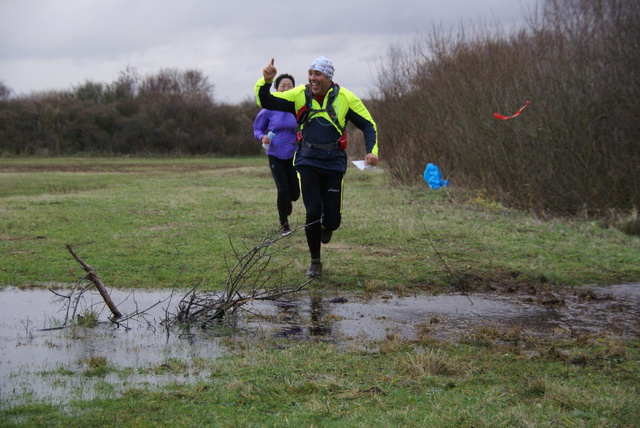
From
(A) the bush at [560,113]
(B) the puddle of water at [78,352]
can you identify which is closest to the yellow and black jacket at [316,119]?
(B) the puddle of water at [78,352]

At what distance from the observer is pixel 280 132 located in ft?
34.1

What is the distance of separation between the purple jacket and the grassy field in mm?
1226

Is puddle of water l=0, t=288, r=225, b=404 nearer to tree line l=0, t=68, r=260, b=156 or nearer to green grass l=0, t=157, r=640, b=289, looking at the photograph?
green grass l=0, t=157, r=640, b=289

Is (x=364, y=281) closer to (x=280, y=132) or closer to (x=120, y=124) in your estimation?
(x=280, y=132)

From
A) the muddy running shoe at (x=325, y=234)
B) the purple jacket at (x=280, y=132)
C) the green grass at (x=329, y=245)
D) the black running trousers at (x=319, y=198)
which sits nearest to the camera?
the black running trousers at (x=319, y=198)

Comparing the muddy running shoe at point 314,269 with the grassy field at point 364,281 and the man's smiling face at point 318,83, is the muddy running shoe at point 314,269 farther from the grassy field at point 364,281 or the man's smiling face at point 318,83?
the man's smiling face at point 318,83

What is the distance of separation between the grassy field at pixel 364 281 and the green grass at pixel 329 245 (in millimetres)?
33

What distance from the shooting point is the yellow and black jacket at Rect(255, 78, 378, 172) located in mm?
7840

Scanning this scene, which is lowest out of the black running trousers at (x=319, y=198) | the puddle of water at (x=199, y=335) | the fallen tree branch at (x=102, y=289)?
the puddle of water at (x=199, y=335)

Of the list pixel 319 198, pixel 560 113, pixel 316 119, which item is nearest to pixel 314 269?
pixel 319 198

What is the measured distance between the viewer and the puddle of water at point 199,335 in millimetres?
4699

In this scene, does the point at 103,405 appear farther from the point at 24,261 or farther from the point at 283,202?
the point at 283,202

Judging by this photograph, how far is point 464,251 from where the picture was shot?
10.1 meters

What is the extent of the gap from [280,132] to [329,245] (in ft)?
5.43
